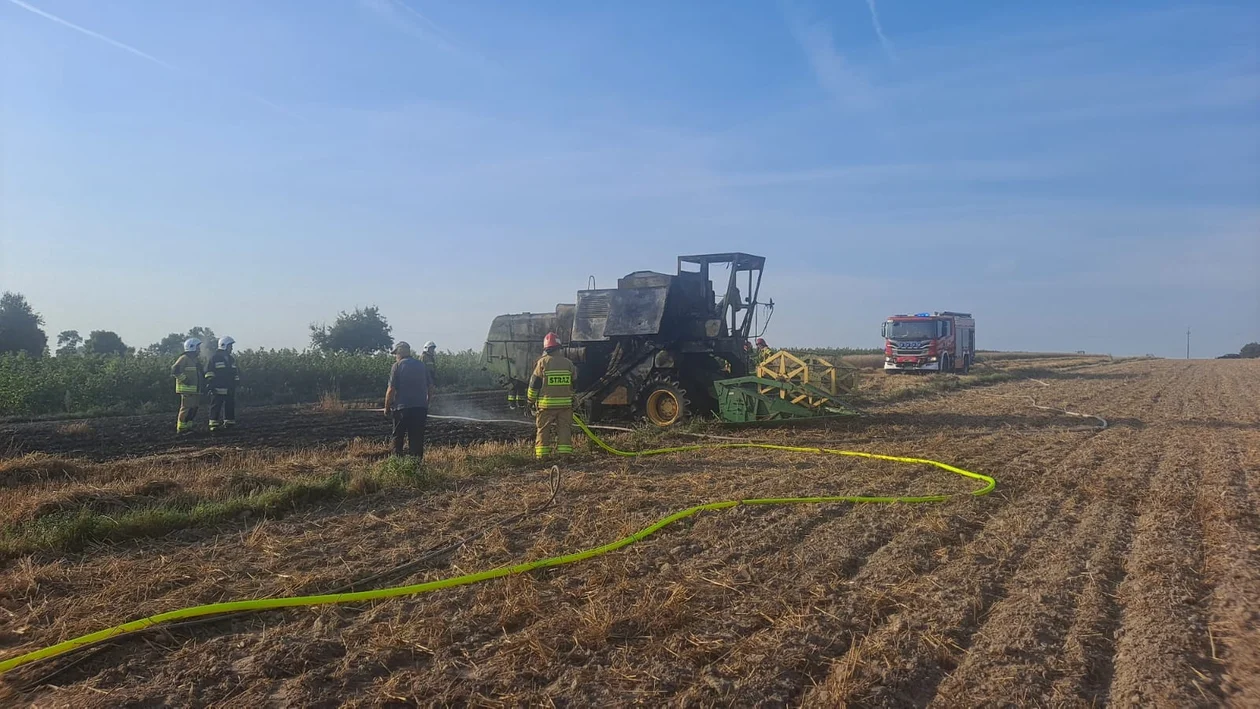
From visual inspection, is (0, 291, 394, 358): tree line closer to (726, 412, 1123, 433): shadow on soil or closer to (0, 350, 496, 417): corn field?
(0, 350, 496, 417): corn field

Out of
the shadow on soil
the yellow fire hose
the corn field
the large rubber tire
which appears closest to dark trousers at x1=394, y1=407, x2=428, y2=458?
the yellow fire hose

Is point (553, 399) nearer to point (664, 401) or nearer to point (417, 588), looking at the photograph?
point (664, 401)

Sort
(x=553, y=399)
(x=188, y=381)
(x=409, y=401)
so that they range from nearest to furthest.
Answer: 1. (x=409, y=401)
2. (x=553, y=399)
3. (x=188, y=381)

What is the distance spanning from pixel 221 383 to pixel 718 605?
12526mm

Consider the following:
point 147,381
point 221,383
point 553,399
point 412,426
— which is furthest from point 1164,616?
point 147,381

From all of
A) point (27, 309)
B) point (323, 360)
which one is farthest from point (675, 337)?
point (27, 309)

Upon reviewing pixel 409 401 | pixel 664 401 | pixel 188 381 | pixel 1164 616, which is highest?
pixel 188 381

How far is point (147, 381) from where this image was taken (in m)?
22.8

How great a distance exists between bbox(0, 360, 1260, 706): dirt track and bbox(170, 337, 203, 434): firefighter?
8.64 metres

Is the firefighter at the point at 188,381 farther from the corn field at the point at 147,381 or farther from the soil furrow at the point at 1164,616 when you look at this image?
the soil furrow at the point at 1164,616

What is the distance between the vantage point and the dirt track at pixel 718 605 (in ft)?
11.2

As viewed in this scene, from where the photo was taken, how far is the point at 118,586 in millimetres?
4586

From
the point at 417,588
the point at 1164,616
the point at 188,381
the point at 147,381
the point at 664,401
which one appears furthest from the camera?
the point at 147,381

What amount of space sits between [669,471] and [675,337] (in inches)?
220
